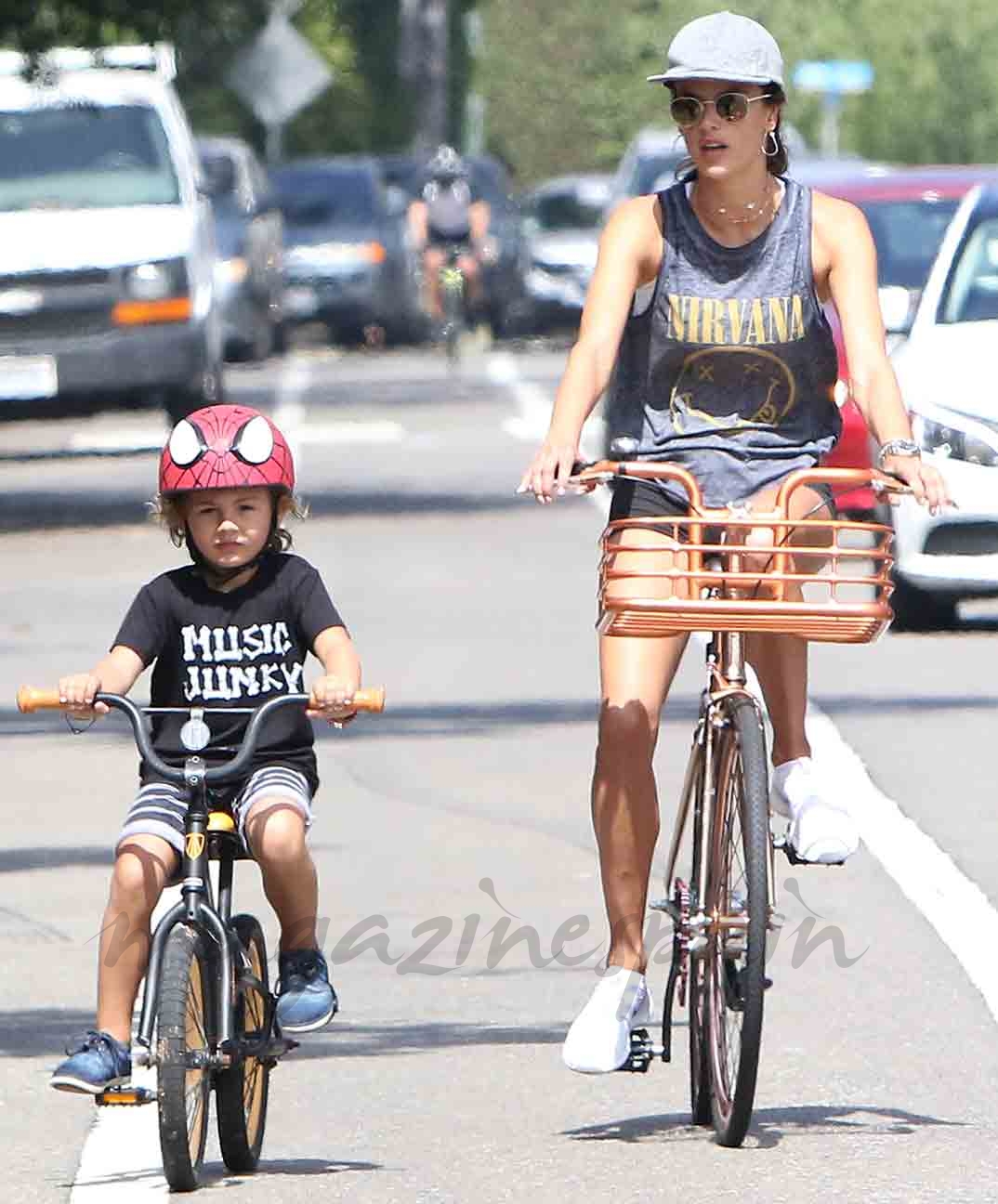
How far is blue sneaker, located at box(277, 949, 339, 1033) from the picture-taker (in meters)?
6.57

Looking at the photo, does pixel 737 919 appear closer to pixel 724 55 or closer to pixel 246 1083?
pixel 246 1083

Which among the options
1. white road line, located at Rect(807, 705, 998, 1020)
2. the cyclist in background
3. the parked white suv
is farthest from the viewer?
the cyclist in background

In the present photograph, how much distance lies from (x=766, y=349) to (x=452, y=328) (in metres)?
29.8

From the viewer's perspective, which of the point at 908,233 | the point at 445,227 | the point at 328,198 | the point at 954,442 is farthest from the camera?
the point at 328,198

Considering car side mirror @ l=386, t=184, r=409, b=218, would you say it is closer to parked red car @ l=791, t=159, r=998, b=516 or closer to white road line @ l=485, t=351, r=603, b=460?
white road line @ l=485, t=351, r=603, b=460

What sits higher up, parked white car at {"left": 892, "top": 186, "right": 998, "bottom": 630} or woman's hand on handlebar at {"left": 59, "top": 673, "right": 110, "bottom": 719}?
woman's hand on handlebar at {"left": 59, "top": 673, "right": 110, "bottom": 719}

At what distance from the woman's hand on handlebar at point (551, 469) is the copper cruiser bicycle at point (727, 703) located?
53mm

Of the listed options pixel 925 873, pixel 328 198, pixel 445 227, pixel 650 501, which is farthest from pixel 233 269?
pixel 650 501

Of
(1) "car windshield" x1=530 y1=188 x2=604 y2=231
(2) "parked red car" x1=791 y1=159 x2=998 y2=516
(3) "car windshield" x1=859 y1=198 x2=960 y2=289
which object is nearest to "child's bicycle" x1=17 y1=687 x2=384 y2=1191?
(2) "parked red car" x1=791 y1=159 x2=998 y2=516

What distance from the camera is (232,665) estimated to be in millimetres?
6539

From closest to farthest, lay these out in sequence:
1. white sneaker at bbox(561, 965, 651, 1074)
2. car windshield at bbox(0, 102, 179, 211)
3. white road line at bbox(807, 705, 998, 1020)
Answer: white sneaker at bbox(561, 965, 651, 1074), white road line at bbox(807, 705, 998, 1020), car windshield at bbox(0, 102, 179, 211)

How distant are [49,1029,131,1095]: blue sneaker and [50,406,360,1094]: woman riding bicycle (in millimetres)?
34

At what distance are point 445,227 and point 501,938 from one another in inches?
1098

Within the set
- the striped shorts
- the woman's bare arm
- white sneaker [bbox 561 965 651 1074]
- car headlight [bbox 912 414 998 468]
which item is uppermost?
the woman's bare arm
